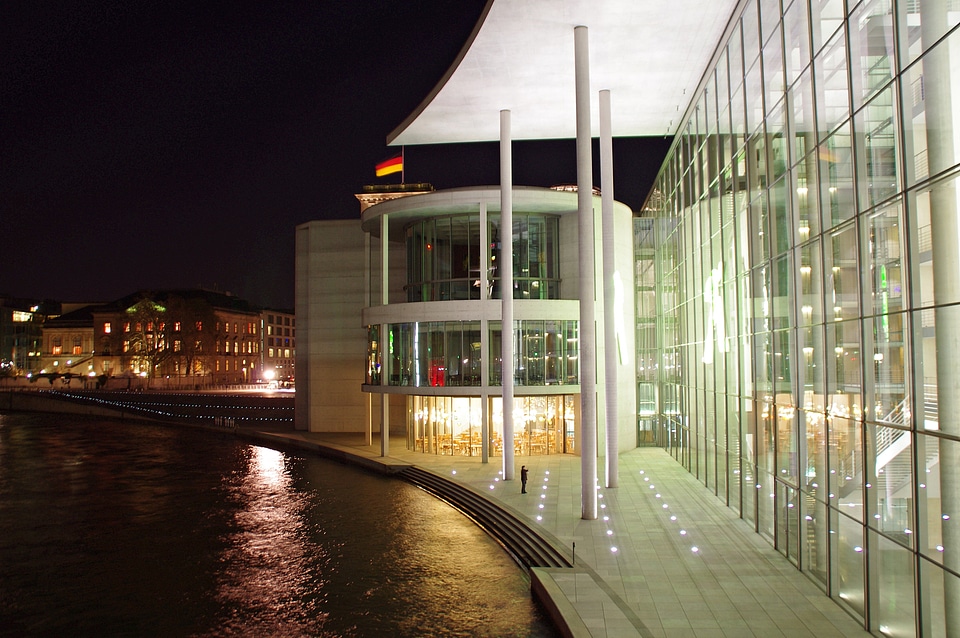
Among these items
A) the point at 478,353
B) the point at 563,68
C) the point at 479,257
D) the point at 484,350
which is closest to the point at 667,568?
the point at 484,350

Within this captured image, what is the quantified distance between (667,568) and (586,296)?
7.90 metres

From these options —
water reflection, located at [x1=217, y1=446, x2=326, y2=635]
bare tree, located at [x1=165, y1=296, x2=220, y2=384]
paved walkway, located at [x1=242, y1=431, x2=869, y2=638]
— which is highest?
bare tree, located at [x1=165, y1=296, x2=220, y2=384]

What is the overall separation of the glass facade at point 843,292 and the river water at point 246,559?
592cm

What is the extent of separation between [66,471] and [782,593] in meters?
30.8

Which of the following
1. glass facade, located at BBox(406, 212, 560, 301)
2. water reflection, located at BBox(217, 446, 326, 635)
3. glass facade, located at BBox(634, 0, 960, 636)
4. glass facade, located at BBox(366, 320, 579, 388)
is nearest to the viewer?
glass facade, located at BBox(634, 0, 960, 636)

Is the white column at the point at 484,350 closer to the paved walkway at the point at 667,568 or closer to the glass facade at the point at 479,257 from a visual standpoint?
the glass facade at the point at 479,257

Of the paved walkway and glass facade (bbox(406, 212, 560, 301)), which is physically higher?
glass facade (bbox(406, 212, 560, 301))

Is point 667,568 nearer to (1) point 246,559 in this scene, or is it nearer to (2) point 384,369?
(1) point 246,559

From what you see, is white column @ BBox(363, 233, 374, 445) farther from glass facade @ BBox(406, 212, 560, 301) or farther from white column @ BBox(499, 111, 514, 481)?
white column @ BBox(499, 111, 514, 481)

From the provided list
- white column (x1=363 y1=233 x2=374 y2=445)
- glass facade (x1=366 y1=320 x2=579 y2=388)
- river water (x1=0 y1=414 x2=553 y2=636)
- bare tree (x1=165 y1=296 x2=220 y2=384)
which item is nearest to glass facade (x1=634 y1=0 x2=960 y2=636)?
river water (x1=0 y1=414 x2=553 y2=636)

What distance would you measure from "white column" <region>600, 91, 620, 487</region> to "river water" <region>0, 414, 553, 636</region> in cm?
591

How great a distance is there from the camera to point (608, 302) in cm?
2509

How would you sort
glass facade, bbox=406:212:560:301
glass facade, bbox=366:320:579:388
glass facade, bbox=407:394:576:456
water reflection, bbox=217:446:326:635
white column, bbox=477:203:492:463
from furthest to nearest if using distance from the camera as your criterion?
glass facade, bbox=407:394:576:456, glass facade, bbox=406:212:560:301, glass facade, bbox=366:320:579:388, white column, bbox=477:203:492:463, water reflection, bbox=217:446:326:635

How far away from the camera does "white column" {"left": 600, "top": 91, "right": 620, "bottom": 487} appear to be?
2453cm
